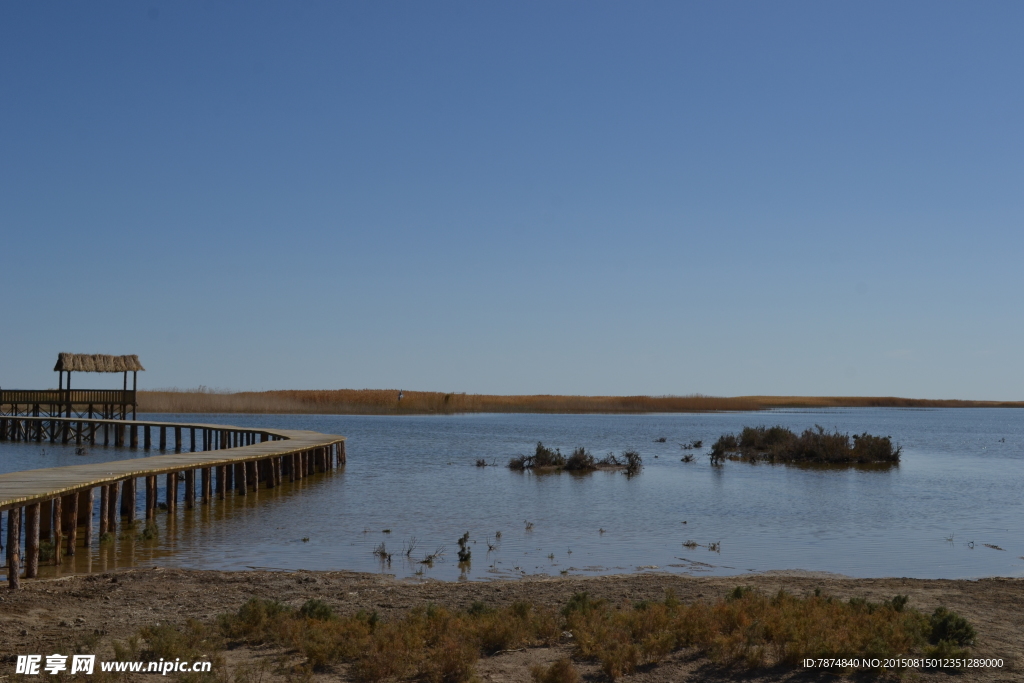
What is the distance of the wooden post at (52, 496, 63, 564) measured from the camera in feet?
44.4

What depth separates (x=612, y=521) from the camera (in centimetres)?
1897

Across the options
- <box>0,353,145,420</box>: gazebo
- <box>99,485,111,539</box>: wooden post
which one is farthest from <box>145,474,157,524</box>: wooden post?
<box>0,353,145,420</box>: gazebo

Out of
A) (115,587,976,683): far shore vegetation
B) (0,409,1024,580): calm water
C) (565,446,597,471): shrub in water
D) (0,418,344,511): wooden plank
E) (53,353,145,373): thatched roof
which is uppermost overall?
(53,353,145,373): thatched roof

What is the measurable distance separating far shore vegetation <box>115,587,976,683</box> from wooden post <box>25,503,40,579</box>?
15.1 ft

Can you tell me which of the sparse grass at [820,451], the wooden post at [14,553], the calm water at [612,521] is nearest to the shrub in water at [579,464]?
the calm water at [612,521]

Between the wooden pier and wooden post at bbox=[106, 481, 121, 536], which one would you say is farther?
wooden post at bbox=[106, 481, 121, 536]

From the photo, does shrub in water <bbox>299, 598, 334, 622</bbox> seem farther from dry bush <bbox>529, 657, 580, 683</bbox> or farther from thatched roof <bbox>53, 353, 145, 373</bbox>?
thatched roof <bbox>53, 353, 145, 373</bbox>

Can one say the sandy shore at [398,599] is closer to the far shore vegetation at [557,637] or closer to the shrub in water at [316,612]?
the far shore vegetation at [557,637]

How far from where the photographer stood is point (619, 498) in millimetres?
23266

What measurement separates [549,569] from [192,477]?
35.7ft

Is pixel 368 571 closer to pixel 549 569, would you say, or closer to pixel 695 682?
pixel 549 569

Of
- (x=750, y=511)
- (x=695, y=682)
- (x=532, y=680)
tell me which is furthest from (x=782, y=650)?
(x=750, y=511)

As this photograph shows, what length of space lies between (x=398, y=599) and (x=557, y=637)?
8.67 feet

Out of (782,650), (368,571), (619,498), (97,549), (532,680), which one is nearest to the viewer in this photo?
(532,680)
